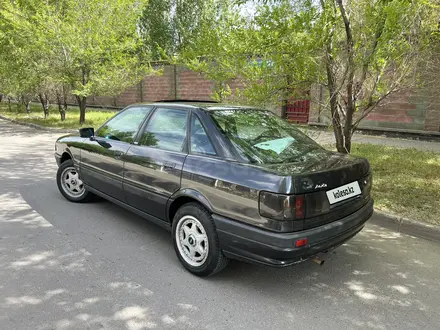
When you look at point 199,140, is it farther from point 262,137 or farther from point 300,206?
point 300,206

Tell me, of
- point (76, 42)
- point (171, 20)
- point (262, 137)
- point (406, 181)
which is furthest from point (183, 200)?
point (171, 20)

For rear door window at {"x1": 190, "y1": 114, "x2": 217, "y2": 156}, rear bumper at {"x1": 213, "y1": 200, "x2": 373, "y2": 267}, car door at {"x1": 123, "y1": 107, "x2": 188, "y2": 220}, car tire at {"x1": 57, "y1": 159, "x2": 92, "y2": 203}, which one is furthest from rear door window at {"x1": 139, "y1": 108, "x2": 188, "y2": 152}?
car tire at {"x1": 57, "y1": 159, "x2": 92, "y2": 203}

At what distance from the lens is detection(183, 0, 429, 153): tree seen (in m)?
4.66

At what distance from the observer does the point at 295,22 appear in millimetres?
4723

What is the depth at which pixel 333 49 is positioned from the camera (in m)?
5.01

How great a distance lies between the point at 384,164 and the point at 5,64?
15.5m

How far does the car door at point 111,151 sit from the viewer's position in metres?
3.92

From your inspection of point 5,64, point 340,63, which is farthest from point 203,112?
point 5,64

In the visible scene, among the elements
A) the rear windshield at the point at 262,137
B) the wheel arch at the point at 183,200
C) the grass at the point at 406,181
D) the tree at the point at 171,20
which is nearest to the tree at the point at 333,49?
the grass at the point at 406,181

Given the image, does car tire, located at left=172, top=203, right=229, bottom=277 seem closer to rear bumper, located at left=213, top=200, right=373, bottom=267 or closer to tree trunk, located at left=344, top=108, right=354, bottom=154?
rear bumper, located at left=213, top=200, right=373, bottom=267

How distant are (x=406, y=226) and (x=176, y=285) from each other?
116 inches

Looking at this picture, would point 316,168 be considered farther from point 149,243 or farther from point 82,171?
point 82,171

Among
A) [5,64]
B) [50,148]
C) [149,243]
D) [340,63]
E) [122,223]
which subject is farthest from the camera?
[5,64]

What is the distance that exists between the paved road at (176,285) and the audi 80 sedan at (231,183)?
334 mm
